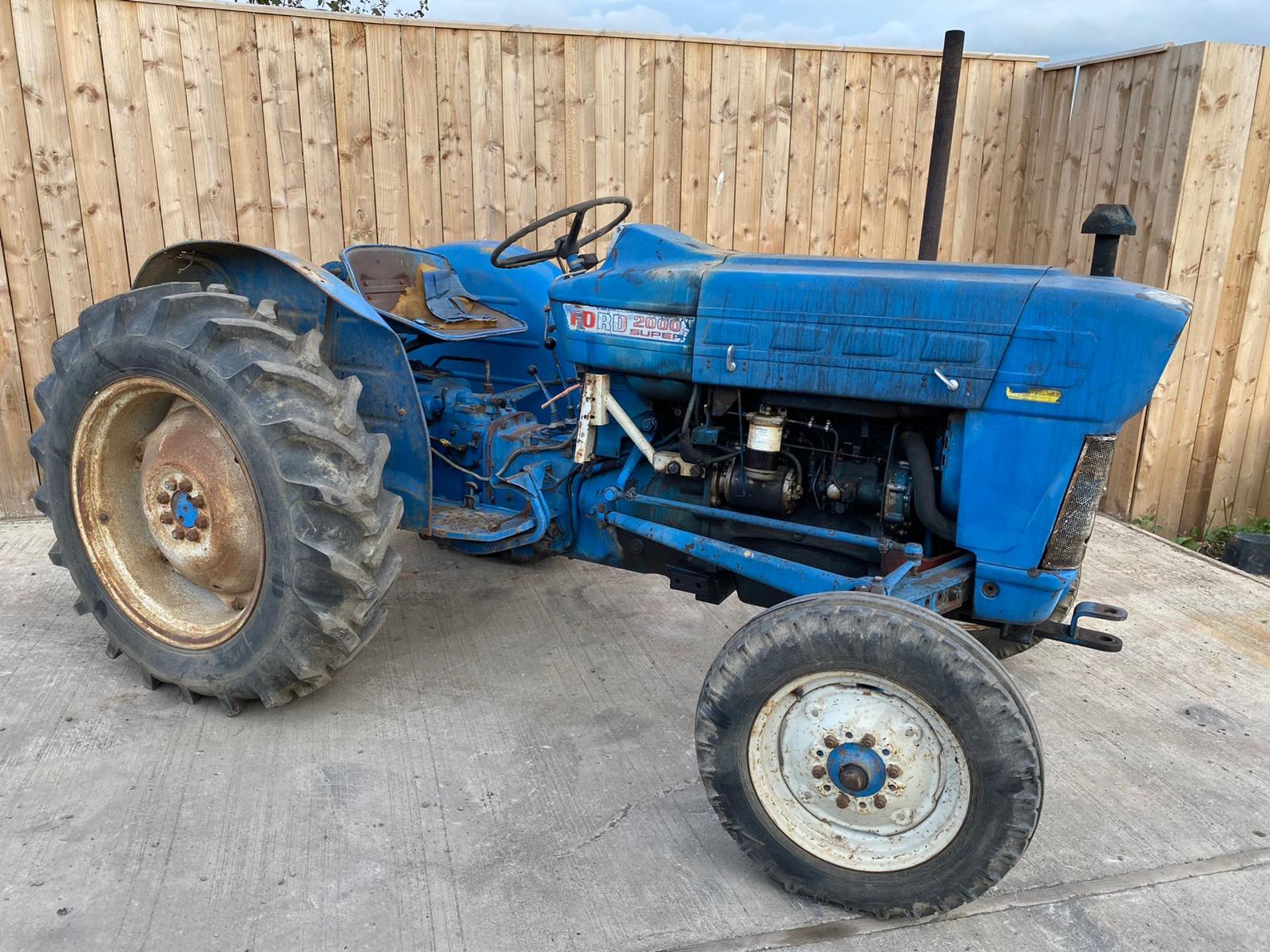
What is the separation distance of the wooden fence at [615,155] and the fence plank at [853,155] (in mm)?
13

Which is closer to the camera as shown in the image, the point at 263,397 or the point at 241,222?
the point at 263,397

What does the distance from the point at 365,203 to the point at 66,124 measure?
129 centimetres

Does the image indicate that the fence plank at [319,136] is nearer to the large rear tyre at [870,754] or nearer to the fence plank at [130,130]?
the fence plank at [130,130]

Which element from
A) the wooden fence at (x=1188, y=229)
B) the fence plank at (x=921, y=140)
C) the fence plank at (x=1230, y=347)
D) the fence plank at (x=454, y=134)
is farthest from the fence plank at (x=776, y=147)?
the fence plank at (x=1230, y=347)

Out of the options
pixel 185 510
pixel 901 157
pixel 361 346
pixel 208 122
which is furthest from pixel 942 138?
pixel 208 122

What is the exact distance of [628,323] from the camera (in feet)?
8.70

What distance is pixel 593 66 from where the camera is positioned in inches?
185

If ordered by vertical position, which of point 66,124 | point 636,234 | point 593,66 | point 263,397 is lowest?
point 263,397

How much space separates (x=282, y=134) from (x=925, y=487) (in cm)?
354

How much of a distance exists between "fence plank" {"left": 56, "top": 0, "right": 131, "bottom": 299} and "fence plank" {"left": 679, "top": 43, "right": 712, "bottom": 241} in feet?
8.84

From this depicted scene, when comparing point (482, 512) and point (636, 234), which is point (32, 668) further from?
point (636, 234)

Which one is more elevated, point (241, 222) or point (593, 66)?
point (593, 66)

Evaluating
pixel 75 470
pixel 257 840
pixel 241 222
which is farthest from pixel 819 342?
pixel 241 222

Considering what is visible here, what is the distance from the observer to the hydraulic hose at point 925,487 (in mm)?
2371
